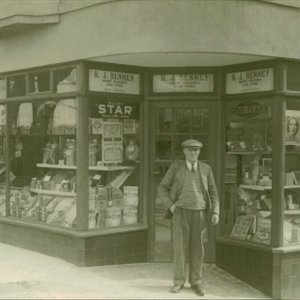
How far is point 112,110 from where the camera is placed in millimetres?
8836

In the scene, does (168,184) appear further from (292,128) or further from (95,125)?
(292,128)

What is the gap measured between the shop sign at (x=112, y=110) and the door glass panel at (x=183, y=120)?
0.67 m

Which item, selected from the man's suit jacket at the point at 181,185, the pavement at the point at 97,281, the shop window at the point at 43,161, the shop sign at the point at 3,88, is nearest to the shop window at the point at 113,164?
the shop window at the point at 43,161

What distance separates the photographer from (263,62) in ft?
26.9

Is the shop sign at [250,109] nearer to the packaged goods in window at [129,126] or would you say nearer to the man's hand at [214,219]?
the packaged goods in window at [129,126]

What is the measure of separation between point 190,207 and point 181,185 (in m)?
0.31

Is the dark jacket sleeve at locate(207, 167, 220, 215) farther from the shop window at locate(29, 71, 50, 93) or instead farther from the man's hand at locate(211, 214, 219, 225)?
the shop window at locate(29, 71, 50, 93)

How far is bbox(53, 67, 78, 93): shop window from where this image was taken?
28.3 feet

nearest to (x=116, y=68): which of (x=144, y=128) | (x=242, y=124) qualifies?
(x=144, y=128)

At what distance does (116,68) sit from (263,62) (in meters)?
2.21

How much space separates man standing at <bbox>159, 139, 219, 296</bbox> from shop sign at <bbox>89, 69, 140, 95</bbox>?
1.81m

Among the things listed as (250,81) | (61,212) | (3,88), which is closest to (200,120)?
(250,81)

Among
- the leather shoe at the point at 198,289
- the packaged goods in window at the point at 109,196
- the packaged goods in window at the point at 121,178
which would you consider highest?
the packaged goods in window at the point at 121,178

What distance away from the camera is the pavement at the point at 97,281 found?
23.8 feet
